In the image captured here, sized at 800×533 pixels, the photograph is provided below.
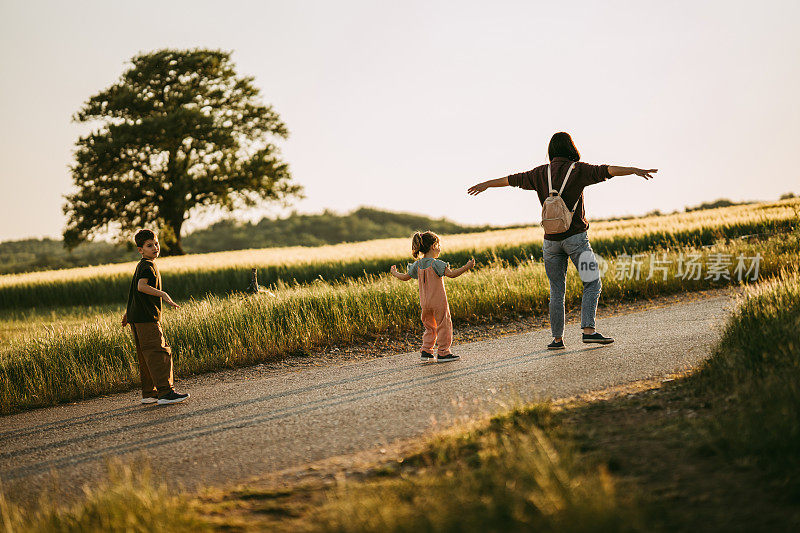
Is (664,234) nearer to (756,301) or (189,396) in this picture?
(756,301)

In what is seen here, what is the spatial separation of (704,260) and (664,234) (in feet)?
21.7

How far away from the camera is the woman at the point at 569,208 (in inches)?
309

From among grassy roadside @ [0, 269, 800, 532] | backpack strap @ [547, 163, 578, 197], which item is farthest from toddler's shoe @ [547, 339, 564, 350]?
grassy roadside @ [0, 269, 800, 532]

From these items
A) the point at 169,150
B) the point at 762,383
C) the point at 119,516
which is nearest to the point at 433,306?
the point at 762,383

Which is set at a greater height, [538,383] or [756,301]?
[756,301]

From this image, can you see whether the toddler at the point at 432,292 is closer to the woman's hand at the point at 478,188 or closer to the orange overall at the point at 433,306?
the orange overall at the point at 433,306

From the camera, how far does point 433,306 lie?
8000 mm

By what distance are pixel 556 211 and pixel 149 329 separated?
15.4ft

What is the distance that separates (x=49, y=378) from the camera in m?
8.18

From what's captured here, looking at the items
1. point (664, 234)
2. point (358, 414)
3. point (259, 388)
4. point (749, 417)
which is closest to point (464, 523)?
point (749, 417)

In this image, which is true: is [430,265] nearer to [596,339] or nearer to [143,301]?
[596,339]

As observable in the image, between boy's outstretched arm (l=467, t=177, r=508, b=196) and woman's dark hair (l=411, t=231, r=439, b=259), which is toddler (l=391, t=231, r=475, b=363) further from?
boy's outstretched arm (l=467, t=177, r=508, b=196)

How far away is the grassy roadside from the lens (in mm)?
3104

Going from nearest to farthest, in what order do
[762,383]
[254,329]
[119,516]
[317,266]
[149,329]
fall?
[119,516]
[762,383]
[149,329]
[254,329]
[317,266]
